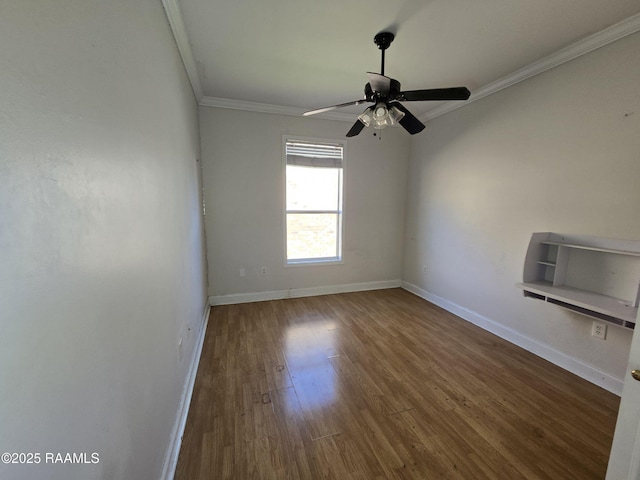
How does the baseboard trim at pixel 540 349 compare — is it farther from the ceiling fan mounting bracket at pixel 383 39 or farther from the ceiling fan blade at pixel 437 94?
the ceiling fan mounting bracket at pixel 383 39

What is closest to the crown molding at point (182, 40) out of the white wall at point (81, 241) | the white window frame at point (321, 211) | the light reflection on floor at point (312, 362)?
the white wall at point (81, 241)

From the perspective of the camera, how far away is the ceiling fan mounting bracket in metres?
2.00

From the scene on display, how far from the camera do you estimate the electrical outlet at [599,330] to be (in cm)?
205

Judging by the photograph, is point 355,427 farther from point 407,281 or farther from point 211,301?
point 407,281

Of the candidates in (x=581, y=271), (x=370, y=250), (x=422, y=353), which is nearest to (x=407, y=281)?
(x=370, y=250)

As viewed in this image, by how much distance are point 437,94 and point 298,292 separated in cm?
298

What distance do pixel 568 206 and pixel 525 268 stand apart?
0.62 metres

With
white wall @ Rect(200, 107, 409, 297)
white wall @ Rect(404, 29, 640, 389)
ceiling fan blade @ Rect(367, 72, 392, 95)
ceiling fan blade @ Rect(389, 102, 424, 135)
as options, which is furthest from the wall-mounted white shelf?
white wall @ Rect(200, 107, 409, 297)

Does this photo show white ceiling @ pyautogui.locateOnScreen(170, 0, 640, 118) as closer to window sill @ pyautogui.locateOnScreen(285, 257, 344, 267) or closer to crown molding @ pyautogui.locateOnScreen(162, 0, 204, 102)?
crown molding @ pyautogui.locateOnScreen(162, 0, 204, 102)

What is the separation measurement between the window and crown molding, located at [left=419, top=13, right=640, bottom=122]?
1.86 metres

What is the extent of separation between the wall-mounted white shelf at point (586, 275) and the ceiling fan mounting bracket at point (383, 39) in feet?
6.82

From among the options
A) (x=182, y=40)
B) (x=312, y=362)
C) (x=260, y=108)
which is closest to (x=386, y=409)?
(x=312, y=362)

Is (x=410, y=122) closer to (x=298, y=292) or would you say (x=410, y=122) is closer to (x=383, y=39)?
(x=383, y=39)

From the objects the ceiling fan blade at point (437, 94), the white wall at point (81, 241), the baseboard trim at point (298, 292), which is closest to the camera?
the white wall at point (81, 241)
